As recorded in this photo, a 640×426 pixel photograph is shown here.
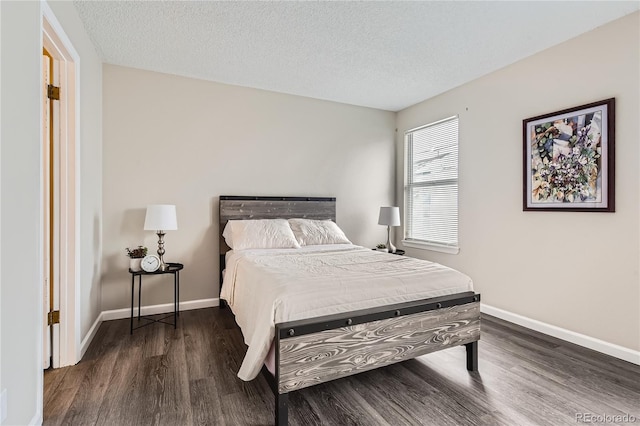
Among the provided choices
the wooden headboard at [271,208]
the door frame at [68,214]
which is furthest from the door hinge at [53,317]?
the wooden headboard at [271,208]

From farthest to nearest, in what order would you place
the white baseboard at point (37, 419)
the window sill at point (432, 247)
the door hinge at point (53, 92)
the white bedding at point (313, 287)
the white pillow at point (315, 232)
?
the window sill at point (432, 247) → the white pillow at point (315, 232) → the door hinge at point (53, 92) → the white bedding at point (313, 287) → the white baseboard at point (37, 419)

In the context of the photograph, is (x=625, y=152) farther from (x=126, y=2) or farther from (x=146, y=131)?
(x=146, y=131)

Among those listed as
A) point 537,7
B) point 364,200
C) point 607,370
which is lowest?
point 607,370

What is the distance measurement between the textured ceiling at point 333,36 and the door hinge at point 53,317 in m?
2.24

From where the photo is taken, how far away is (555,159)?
9.59 ft

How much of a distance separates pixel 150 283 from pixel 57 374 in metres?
1.34

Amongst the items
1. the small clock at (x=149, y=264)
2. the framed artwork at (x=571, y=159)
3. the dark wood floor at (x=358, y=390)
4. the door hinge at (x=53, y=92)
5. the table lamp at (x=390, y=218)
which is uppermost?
the door hinge at (x=53, y=92)

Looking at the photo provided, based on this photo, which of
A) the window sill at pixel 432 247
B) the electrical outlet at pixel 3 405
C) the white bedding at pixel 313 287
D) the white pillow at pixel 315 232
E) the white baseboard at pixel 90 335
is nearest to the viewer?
the electrical outlet at pixel 3 405

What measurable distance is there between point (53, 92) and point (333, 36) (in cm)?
215

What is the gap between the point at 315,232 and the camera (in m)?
3.79

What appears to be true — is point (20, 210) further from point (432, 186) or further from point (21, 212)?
point (432, 186)

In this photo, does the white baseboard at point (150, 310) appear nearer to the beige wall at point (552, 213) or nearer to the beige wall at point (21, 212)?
the beige wall at point (21, 212)

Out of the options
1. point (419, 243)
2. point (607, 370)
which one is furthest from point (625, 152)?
point (419, 243)

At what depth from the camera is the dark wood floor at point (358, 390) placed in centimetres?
179
